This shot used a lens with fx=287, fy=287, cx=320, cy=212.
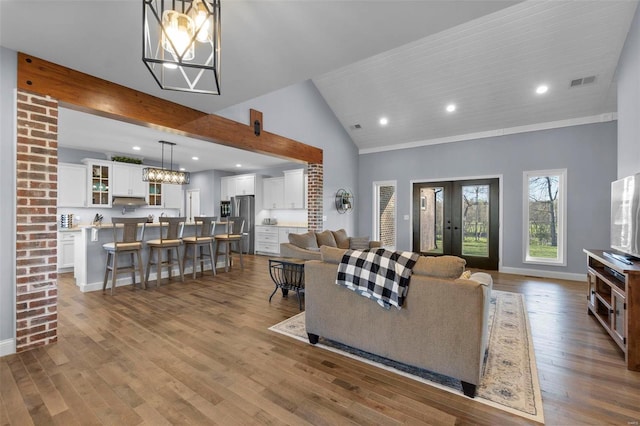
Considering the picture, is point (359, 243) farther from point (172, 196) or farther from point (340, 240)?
point (172, 196)

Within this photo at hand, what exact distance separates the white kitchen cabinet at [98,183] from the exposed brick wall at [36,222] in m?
4.52

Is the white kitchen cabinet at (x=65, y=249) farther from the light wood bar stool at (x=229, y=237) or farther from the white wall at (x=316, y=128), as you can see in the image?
the white wall at (x=316, y=128)

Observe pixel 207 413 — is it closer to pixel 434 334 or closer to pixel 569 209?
pixel 434 334

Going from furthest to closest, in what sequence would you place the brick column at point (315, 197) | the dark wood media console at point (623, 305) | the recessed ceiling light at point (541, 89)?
the brick column at point (315, 197), the recessed ceiling light at point (541, 89), the dark wood media console at point (623, 305)

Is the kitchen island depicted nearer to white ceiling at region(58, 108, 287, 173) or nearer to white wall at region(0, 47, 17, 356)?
white ceiling at region(58, 108, 287, 173)

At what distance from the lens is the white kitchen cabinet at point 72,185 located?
611 centimetres

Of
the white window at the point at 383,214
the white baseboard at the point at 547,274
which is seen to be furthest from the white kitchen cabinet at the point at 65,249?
the white baseboard at the point at 547,274

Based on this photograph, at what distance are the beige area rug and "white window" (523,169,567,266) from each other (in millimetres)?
2897

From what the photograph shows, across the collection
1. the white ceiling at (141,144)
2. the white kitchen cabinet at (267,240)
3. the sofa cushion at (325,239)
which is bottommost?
the white kitchen cabinet at (267,240)

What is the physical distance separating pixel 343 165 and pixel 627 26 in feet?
16.6

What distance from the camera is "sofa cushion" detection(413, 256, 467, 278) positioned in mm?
2025

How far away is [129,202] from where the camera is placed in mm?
7074

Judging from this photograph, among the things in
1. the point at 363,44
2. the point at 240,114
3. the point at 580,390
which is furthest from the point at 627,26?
the point at 240,114

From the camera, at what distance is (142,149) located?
21.8 feet
